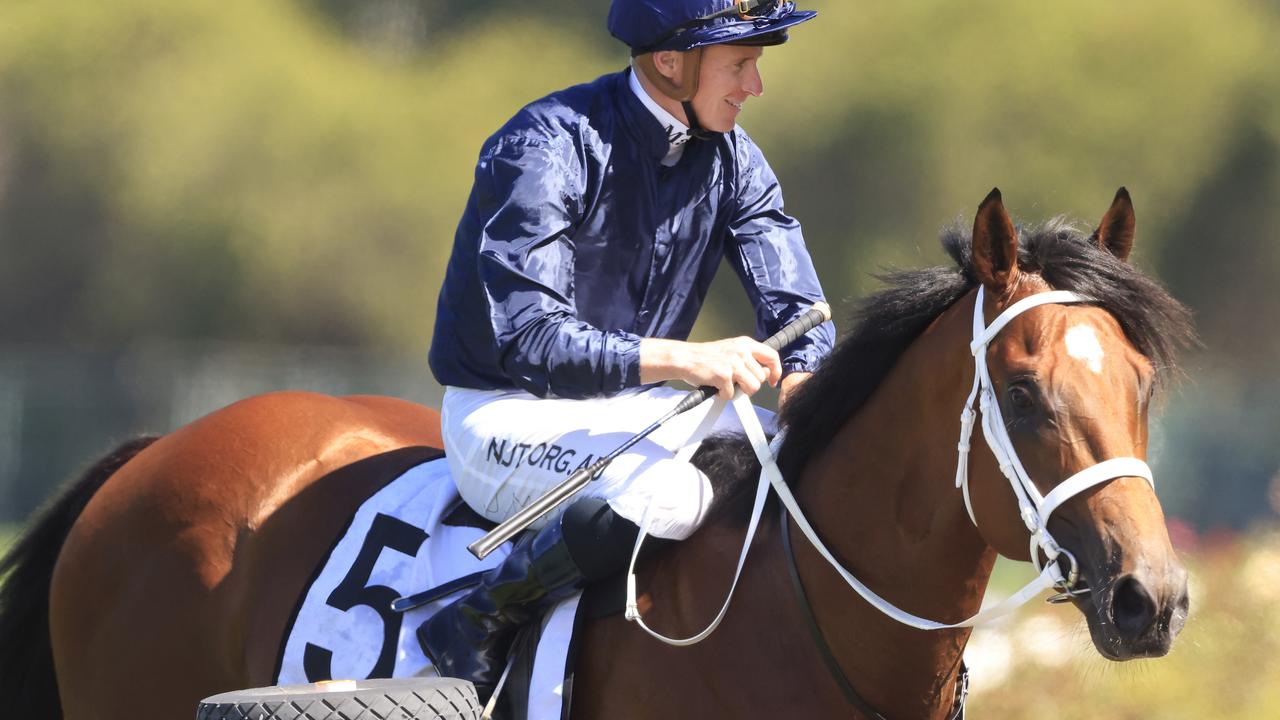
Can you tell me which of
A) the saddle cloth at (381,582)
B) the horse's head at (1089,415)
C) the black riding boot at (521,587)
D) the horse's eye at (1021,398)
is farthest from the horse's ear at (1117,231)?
the saddle cloth at (381,582)

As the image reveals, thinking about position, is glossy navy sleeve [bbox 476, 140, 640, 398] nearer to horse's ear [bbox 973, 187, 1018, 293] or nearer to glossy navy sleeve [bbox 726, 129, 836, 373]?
glossy navy sleeve [bbox 726, 129, 836, 373]

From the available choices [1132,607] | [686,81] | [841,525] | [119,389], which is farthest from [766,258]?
[119,389]

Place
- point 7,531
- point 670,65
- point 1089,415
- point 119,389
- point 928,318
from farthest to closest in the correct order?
1. point 119,389
2. point 7,531
3. point 670,65
4. point 928,318
5. point 1089,415

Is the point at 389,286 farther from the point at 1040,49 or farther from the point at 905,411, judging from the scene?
the point at 905,411

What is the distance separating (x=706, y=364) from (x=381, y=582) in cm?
99

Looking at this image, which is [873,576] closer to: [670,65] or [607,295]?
[607,295]

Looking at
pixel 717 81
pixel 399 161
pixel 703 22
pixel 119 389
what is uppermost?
pixel 703 22

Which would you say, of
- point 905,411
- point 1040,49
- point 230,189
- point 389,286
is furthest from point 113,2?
point 905,411

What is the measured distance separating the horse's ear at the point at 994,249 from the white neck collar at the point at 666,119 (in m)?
0.98

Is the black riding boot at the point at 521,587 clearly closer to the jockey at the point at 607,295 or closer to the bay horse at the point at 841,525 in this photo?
the jockey at the point at 607,295

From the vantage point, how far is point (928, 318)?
113 inches

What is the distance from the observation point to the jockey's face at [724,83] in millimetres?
3316

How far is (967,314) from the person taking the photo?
8.96 ft

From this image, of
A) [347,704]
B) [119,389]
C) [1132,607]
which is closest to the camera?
[1132,607]
